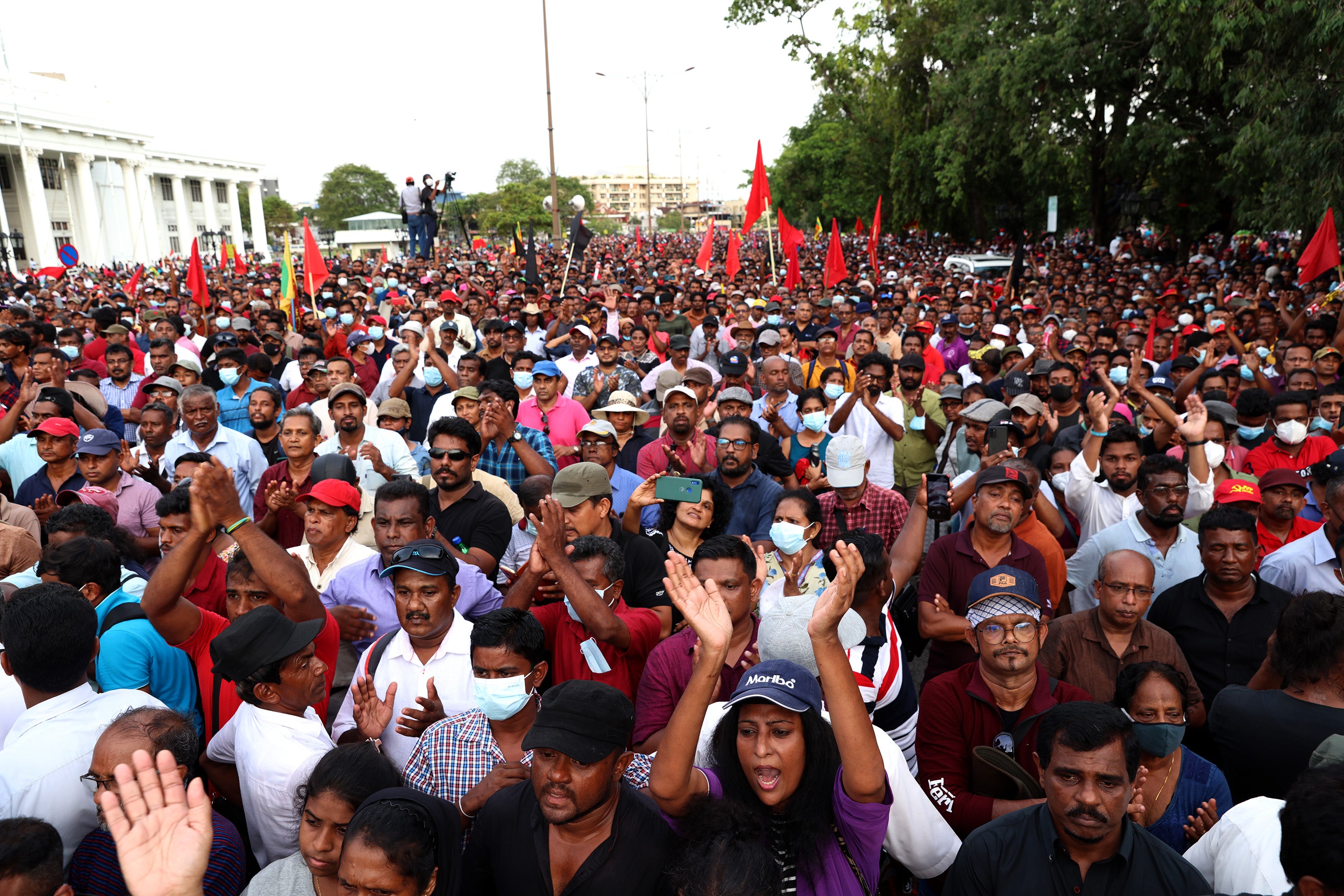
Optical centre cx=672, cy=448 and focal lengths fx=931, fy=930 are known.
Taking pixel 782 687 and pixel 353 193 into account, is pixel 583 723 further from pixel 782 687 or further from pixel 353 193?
pixel 353 193

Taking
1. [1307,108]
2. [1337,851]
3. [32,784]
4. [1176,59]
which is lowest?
[32,784]

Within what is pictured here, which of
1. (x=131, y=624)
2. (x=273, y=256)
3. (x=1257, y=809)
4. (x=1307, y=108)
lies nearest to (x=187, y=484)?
(x=131, y=624)

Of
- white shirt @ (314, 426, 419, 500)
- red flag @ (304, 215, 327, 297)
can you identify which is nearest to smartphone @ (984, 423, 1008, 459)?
white shirt @ (314, 426, 419, 500)

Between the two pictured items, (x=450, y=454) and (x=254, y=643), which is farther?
(x=450, y=454)

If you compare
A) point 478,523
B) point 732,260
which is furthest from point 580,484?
point 732,260

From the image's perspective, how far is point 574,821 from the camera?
8.18ft

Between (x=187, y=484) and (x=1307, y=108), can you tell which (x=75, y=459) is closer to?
(x=187, y=484)

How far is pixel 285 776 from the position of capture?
2873mm

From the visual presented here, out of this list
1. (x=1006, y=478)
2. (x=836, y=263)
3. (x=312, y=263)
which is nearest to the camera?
(x=1006, y=478)

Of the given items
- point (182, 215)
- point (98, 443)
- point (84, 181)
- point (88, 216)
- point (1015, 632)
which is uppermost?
point (84, 181)

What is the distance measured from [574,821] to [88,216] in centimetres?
6771

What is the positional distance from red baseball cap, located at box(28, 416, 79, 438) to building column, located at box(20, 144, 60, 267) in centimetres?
Result: 5257

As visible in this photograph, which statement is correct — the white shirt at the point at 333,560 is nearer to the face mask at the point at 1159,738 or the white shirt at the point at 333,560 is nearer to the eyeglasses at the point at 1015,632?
the eyeglasses at the point at 1015,632

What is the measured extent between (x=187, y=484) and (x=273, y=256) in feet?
178
